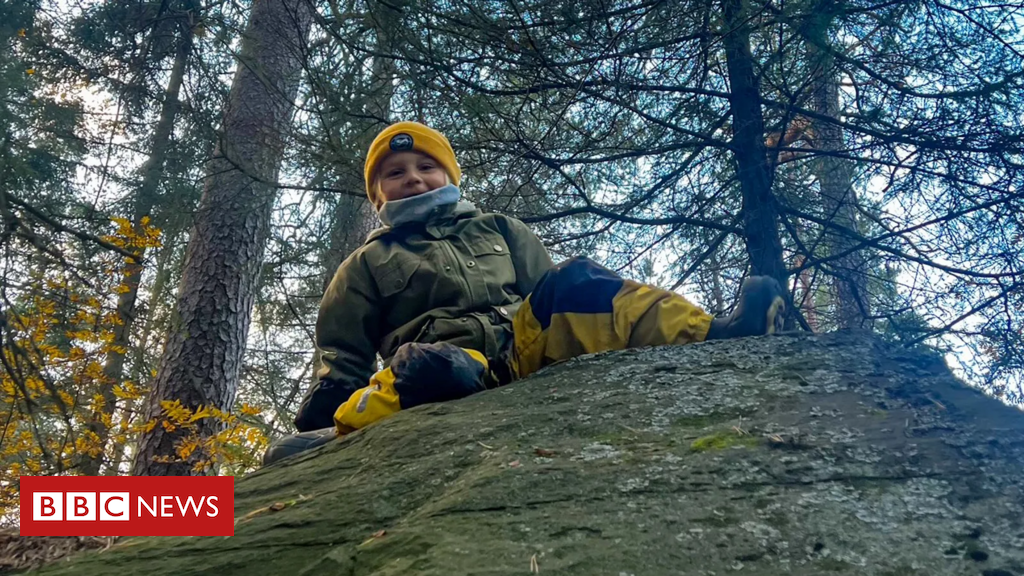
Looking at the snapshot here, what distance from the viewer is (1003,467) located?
4.14 ft

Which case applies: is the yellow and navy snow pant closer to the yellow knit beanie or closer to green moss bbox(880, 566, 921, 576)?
the yellow knit beanie

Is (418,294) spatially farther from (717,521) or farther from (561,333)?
(717,521)

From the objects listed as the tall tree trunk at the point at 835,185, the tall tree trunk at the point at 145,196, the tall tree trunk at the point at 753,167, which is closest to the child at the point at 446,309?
the tall tree trunk at the point at 753,167

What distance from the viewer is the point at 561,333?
236 cm

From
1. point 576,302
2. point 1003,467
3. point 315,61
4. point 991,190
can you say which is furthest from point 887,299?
point 315,61

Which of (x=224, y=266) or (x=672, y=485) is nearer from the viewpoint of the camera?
(x=672, y=485)

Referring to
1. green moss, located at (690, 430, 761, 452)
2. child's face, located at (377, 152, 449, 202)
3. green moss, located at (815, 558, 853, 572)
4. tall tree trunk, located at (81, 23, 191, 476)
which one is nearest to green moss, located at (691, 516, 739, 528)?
green moss, located at (815, 558, 853, 572)

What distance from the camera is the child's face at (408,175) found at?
10.1 ft

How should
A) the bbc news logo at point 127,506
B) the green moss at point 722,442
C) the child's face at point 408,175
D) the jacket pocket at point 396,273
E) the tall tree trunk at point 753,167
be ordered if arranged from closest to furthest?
the green moss at point 722,442, the bbc news logo at point 127,506, the jacket pocket at point 396,273, the child's face at point 408,175, the tall tree trunk at point 753,167

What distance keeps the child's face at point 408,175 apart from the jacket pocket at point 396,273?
1.20 ft

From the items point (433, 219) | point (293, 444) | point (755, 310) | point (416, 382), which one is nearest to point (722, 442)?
point (755, 310)

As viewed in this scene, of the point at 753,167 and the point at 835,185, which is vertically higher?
the point at 835,185

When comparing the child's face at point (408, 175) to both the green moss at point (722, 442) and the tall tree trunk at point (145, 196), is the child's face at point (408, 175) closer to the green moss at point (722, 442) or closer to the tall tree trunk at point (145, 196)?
the green moss at point (722, 442)

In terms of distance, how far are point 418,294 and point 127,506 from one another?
1.29 m
